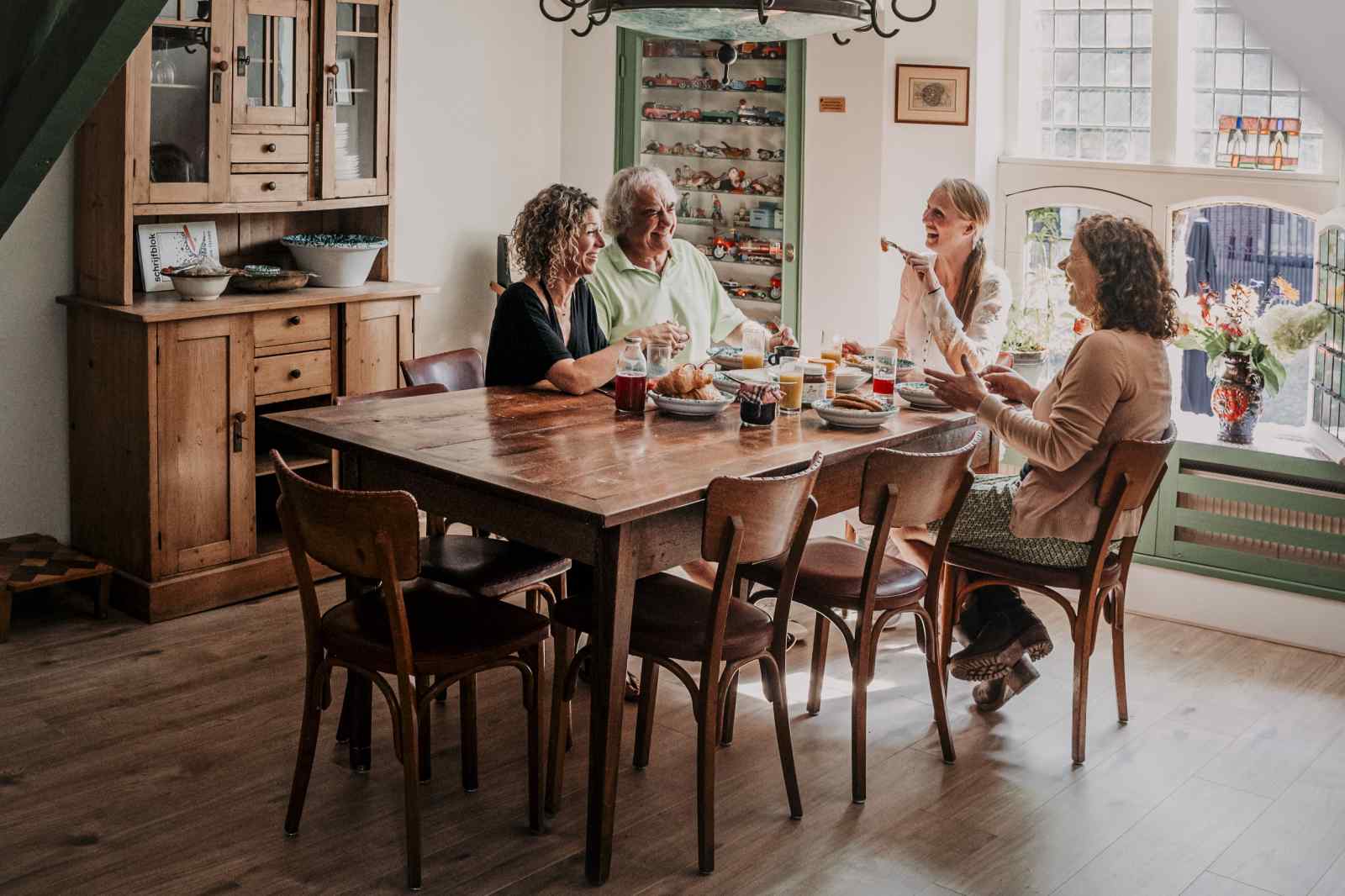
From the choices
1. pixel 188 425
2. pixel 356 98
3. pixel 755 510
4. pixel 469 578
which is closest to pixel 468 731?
pixel 469 578

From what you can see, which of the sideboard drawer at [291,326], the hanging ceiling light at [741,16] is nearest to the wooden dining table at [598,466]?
the hanging ceiling light at [741,16]

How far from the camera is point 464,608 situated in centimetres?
314

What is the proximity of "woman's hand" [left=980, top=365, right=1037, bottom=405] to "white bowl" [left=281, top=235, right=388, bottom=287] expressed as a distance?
2.38m

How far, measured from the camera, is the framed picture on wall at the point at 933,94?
17.8 feet

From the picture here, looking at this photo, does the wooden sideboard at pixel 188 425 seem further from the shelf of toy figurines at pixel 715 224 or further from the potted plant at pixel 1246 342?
the potted plant at pixel 1246 342

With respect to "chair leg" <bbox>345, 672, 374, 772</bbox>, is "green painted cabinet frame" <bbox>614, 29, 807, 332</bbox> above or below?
above

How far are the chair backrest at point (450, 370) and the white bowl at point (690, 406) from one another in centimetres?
81

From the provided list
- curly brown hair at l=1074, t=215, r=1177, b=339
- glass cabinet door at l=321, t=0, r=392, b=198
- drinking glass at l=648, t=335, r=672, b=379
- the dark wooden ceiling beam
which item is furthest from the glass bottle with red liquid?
the dark wooden ceiling beam

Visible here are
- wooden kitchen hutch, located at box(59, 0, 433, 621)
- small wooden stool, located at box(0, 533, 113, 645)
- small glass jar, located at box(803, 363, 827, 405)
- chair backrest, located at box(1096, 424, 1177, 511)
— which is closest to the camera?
chair backrest, located at box(1096, 424, 1177, 511)

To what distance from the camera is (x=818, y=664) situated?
386 centimetres

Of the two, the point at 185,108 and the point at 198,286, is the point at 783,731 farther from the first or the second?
the point at 185,108

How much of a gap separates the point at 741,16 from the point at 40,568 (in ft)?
9.83

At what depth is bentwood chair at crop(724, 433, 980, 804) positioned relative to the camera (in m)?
3.22

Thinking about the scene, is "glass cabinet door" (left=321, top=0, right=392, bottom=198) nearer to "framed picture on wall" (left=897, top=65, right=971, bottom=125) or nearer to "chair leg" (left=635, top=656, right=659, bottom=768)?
"framed picture on wall" (left=897, top=65, right=971, bottom=125)
